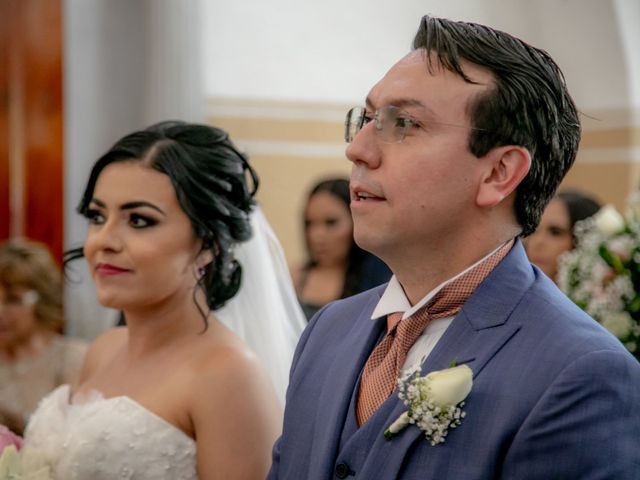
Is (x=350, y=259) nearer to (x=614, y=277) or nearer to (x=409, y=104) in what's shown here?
(x=614, y=277)

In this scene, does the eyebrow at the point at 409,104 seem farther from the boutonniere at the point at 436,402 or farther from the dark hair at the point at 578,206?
the dark hair at the point at 578,206

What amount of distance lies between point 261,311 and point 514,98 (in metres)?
1.40

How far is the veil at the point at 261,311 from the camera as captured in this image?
9.82ft

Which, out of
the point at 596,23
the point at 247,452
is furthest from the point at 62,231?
the point at 247,452

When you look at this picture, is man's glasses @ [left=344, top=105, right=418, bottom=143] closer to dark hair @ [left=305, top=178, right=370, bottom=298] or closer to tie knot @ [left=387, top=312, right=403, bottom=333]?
tie knot @ [left=387, top=312, right=403, bottom=333]

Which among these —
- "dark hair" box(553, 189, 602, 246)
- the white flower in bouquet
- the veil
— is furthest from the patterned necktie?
"dark hair" box(553, 189, 602, 246)

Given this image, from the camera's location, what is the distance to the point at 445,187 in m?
1.85

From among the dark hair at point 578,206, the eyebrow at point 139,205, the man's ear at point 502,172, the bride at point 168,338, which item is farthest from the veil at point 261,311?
the dark hair at point 578,206

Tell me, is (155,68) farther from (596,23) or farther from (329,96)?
(596,23)

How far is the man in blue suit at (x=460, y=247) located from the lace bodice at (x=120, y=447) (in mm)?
575

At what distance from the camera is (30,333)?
4.59 meters

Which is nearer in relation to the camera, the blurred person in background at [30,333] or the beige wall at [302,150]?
→ the blurred person in background at [30,333]

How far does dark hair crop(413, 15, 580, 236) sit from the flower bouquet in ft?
4.68

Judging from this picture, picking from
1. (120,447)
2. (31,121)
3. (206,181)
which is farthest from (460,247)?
(31,121)
